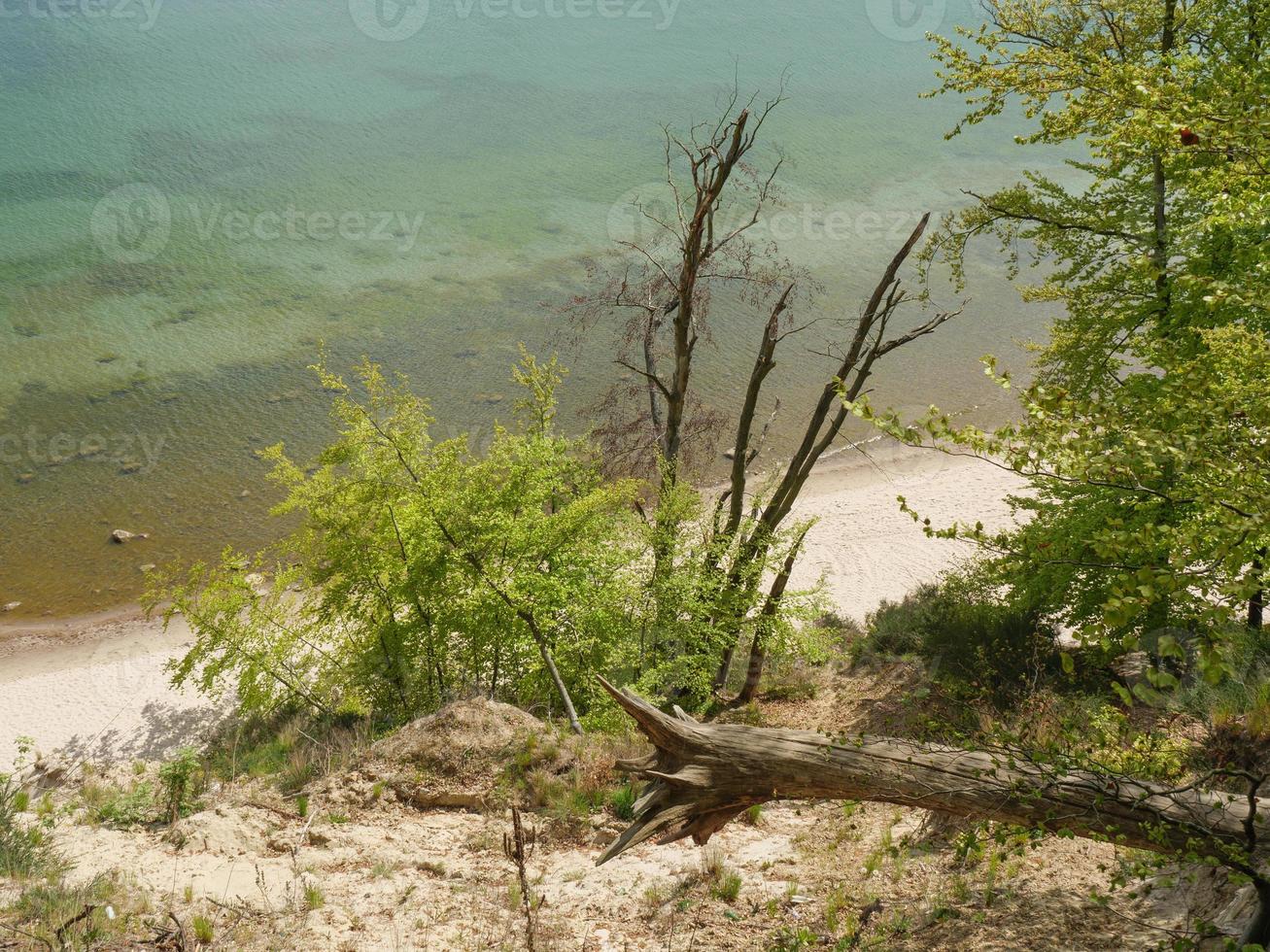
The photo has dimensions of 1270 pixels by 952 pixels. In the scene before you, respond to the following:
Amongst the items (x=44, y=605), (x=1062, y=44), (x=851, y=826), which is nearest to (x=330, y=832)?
(x=851, y=826)

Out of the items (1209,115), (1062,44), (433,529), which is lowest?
(433,529)

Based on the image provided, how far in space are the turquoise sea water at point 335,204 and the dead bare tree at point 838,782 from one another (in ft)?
52.2

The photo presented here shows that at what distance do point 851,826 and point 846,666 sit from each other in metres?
6.14

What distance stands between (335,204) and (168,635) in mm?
27228

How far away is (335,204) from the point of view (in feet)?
134

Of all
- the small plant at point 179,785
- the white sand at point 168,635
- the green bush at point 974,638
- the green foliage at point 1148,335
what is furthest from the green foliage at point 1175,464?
the white sand at point 168,635

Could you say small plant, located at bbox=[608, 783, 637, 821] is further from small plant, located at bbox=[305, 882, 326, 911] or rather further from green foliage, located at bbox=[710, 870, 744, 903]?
small plant, located at bbox=[305, 882, 326, 911]

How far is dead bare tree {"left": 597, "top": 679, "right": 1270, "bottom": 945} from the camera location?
5.52 metres

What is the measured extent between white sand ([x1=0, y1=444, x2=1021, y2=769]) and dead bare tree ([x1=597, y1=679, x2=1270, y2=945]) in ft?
35.0

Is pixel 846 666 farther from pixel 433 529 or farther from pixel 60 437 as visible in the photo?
pixel 60 437

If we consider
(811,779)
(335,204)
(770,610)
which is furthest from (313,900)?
(335,204)

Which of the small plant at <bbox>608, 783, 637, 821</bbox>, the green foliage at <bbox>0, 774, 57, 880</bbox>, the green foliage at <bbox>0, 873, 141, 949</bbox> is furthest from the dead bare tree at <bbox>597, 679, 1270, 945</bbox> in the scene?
the green foliage at <bbox>0, 774, 57, 880</bbox>

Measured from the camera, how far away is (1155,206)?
11.2 metres

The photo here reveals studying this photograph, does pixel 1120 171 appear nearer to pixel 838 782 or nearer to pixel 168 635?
pixel 838 782
